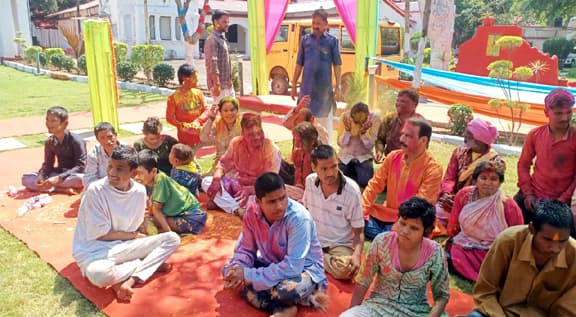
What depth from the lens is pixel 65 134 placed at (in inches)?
203

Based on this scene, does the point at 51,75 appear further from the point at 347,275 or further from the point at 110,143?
the point at 347,275

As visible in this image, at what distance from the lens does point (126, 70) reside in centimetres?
1605

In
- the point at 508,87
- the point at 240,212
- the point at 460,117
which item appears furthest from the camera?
the point at 460,117

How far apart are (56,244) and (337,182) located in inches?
90.8

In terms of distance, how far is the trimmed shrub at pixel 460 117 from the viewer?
7.80 m

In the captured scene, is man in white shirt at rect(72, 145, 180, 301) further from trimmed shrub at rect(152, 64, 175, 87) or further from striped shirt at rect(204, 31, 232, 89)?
trimmed shrub at rect(152, 64, 175, 87)

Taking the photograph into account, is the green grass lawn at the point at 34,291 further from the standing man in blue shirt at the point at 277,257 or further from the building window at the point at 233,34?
the building window at the point at 233,34

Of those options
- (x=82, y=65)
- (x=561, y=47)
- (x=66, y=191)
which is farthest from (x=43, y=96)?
(x=561, y=47)

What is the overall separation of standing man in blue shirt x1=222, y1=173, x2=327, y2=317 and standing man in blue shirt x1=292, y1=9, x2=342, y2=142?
3745 mm

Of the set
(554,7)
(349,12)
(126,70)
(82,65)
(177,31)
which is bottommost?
(126,70)

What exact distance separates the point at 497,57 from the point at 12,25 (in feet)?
76.2

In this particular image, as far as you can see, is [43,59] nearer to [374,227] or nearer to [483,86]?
[483,86]

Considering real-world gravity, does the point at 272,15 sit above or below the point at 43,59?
above

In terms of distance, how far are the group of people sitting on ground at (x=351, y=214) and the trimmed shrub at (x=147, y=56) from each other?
35.5 feet
